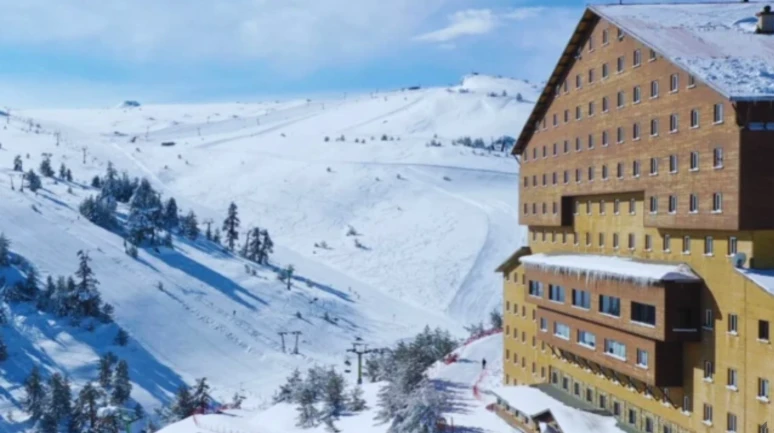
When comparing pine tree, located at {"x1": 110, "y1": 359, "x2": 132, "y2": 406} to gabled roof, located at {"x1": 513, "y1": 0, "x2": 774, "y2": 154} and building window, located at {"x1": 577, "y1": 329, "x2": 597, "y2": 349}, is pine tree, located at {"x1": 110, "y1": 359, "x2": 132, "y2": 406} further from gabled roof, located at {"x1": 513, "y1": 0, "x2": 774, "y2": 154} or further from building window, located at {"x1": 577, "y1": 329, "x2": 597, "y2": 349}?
gabled roof, located at {"x1": 513, "y1": 0, "x2": 774, "y2": 154}

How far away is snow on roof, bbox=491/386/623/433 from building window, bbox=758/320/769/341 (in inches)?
414

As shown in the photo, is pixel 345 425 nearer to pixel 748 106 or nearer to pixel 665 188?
pixel 665 188

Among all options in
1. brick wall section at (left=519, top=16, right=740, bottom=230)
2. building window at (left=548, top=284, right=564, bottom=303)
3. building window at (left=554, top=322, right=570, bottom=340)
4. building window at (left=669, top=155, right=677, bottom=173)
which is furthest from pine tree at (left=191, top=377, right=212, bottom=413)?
building window at (left=669, top=155, right=677, bottom=173)

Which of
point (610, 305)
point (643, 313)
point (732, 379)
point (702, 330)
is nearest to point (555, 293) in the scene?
point (610, 305)

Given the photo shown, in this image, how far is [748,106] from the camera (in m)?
25.9

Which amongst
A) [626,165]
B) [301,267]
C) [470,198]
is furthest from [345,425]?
[470,198]

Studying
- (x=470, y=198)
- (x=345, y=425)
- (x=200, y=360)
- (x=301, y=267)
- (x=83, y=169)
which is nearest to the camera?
(x=345, y=425)

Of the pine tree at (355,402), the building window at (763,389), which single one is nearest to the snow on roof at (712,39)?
the building window at (763,389)

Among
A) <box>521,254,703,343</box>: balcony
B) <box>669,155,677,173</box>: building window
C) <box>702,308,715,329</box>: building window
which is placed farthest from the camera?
<box>669,155,677,173</box>: building window

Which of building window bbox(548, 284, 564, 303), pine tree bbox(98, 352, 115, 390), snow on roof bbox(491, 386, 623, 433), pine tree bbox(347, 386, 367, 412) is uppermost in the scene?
building window bbox(548, 284, 564, 303)

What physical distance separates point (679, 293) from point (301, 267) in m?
82.9

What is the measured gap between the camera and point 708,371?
28.7 meters

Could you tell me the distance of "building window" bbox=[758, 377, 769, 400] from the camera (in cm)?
2523

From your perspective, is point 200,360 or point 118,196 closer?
point 200,360
